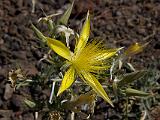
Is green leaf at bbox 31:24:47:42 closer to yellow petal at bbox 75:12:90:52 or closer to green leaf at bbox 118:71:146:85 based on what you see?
yellow petal at bbox 75:12:90:52

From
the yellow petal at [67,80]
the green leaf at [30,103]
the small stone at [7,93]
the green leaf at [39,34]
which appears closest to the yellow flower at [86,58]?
the yellow petal at [67,80]

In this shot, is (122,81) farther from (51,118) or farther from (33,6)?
(33,6)

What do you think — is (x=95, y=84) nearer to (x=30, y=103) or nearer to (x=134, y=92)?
(x=134, y=92)

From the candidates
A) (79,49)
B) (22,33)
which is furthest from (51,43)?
(22,33)

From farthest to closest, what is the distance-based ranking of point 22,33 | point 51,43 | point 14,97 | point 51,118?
point 22,33
point 14,97
point 51,118
point 51,43

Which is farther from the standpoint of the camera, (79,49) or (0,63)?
(0,63)

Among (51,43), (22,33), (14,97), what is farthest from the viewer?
(22,33)

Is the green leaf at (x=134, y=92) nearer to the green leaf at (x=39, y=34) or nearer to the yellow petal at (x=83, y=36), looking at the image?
the yellow petal at (x=83, y=36)

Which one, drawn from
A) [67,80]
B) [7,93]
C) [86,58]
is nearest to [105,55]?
[86,58]
